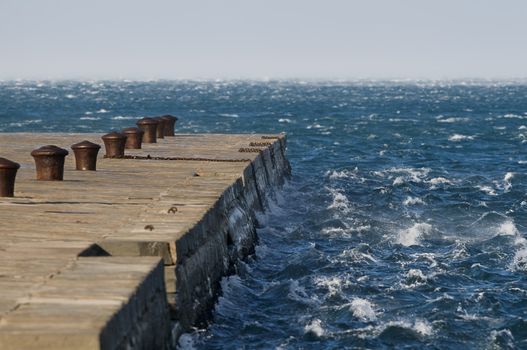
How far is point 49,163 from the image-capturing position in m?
17.1

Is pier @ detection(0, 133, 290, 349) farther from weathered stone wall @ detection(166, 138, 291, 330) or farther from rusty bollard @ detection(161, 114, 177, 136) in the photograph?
rusty bollard @ detection(161, 114, 177, 136)

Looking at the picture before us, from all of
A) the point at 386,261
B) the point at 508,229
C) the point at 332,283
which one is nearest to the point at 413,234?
the point at 508,229

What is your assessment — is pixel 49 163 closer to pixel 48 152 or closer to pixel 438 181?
pixel 48 152

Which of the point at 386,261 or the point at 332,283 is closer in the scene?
the point at 332,283

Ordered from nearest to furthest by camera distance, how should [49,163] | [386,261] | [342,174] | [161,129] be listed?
[49,163] < [386,261] < [161,129] < [342,174]

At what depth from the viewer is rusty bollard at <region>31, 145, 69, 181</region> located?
669 inches

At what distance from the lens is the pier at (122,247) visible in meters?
8.26

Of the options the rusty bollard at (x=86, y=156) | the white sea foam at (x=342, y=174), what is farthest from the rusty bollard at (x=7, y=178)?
the white sea foam at (x=342, y=174)

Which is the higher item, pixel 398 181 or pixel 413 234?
pixel 413 234

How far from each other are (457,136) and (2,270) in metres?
42.9

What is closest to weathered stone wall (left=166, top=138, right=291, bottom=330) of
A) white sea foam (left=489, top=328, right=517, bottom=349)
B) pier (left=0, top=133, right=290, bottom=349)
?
pier (left=0, top=133, right=290, bottom=349)

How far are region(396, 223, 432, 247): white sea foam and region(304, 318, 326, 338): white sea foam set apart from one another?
6.05 m

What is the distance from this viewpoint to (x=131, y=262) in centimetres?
1008

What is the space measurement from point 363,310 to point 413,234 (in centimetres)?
631
